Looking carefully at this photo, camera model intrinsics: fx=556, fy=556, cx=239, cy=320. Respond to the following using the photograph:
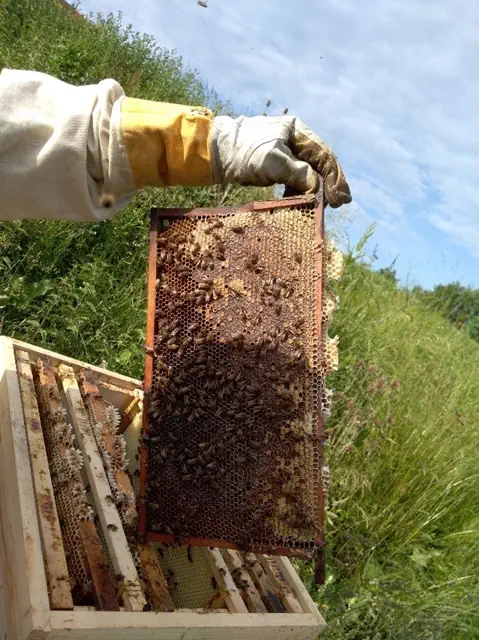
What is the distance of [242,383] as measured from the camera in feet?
7.45

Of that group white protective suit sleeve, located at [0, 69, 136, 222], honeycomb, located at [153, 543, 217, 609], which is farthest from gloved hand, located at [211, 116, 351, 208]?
honeycomb, located at [153, 543, 217, 609]

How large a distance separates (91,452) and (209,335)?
2.50 feet

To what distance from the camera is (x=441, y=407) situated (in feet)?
16.8

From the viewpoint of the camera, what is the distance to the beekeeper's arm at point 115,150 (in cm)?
180

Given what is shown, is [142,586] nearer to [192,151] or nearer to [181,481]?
[181,481]

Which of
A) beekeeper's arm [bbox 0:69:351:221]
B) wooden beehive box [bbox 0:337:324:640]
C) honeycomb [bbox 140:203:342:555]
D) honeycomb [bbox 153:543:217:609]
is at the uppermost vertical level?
beekeeper's arm [bbox 0:69:351:221]

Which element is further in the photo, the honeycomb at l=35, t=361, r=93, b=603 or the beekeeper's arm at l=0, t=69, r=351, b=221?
the honeycomb at l=35, t=361, r=93, b=603

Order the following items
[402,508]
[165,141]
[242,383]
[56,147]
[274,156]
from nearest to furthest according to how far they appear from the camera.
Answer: [56,147] → [165,141] → [274,156] → [242,383] → [402,508]

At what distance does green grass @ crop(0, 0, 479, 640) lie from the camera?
3838 mm

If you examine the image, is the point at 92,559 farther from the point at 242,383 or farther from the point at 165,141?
the point at 165,141

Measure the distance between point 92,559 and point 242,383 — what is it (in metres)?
0.85

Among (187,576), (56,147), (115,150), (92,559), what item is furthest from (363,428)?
(56,147)

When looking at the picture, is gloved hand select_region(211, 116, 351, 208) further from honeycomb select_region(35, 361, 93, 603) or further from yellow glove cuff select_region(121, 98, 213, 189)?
honeycomb select_region(35, 361, 93, 603)

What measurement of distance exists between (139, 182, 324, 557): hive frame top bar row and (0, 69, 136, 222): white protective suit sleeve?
1.52 ft
